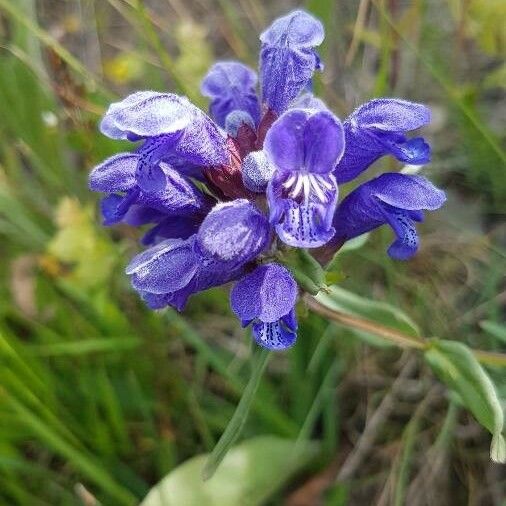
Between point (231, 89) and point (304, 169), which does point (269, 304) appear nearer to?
point (304, 169)

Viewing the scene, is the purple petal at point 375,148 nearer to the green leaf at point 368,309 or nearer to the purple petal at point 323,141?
the purple petal at point 323,141

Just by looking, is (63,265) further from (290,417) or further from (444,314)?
(444,314)

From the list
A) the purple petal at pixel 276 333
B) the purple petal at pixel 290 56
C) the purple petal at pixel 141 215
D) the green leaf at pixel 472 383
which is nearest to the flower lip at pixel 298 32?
the purple petal at pixel 290 56

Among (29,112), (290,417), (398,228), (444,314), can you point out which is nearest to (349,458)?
(290,417)

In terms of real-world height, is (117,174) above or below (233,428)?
above

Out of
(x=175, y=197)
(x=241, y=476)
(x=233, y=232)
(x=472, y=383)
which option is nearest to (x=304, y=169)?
(x=233, y=232)

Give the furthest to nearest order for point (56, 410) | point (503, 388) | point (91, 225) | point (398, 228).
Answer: point (91, 225)
point (56, 410)
point (503, 388)
point (398, 228)

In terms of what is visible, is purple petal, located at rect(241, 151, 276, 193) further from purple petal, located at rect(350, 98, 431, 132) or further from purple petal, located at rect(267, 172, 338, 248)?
purple petal, located at rect(350, 98, 431, 132)
